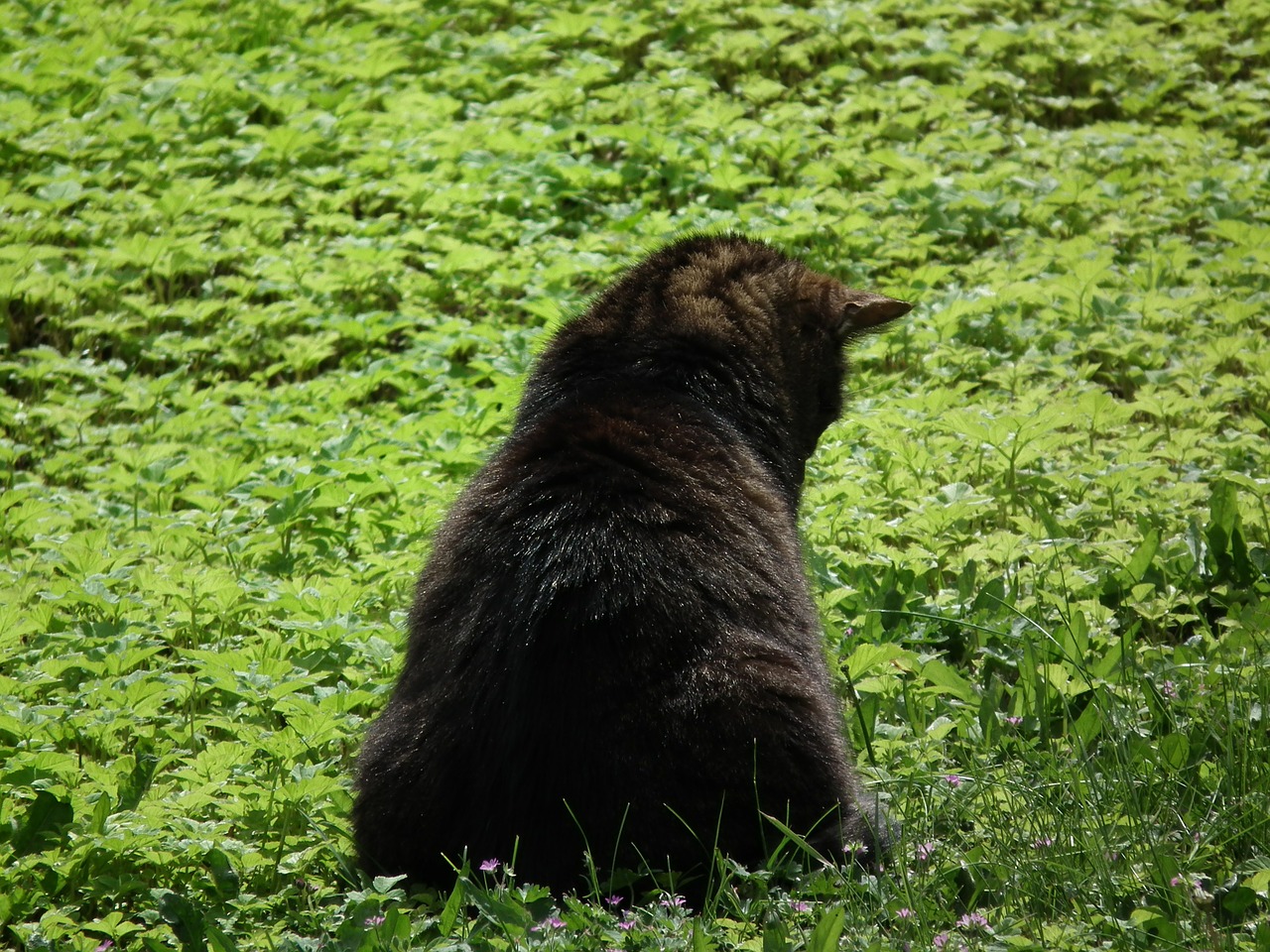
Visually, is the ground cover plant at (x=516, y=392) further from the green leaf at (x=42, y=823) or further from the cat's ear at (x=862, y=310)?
the cat's ear at (x=862, y=310)

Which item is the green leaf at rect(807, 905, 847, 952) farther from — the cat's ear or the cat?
the cat's ear

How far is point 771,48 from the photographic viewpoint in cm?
858

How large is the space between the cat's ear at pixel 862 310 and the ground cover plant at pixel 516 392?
79 centimetres

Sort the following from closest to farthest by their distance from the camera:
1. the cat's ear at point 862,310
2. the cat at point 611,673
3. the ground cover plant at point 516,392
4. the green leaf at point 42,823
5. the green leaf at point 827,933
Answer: the green leaf at point 827,933 < the cat at point 611,673 < the ground cover plant at point 516,392 < the green leaf at point 42,823 < the cat's ear at point 862,310

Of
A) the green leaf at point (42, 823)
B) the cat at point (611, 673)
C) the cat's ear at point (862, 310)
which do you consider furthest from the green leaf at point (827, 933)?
the cat's ear at point (862, 310)

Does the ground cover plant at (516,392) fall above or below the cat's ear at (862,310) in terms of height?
below

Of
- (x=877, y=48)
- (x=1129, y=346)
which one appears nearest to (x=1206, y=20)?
(x=877, y=48)

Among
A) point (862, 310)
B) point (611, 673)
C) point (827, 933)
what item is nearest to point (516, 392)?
point (862, 310)

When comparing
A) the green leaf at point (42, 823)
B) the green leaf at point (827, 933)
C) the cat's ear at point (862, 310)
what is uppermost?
the cat's ear at point (862, 310)

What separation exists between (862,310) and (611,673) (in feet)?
5.77

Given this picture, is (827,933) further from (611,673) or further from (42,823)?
(42,823)

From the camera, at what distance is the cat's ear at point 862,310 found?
4113 mm

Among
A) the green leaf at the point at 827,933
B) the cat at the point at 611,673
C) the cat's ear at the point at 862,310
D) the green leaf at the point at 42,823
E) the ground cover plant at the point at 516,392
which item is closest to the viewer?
the green leaf at the point at 827,933

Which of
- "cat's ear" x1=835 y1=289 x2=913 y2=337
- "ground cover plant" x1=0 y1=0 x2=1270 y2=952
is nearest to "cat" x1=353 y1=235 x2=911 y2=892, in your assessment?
"ground cover plant" x1=0 y1=0 x2=1270 y2=952
